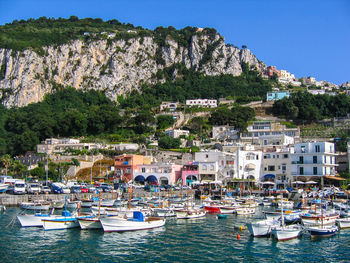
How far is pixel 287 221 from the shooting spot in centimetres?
3375

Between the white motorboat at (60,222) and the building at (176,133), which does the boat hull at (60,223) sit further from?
the building at (176,133)

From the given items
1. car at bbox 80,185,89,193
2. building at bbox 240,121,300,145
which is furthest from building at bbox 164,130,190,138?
car at bbox 80,185,89,193

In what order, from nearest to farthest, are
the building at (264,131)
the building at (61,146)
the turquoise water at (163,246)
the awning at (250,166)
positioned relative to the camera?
the turquoise water at (163,246) < the awning at (250,166) < the building at (61,146) < the building at (264,131)

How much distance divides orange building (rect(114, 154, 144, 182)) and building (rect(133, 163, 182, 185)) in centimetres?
87

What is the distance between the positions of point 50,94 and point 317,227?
10271 cm

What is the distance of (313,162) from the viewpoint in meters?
60.8

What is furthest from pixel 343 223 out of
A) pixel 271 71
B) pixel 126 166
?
pixel 271 71

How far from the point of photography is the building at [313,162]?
59.9 metres

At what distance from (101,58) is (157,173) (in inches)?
3039

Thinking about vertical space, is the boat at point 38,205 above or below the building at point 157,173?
below

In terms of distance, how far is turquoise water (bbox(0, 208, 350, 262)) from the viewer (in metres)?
23.9

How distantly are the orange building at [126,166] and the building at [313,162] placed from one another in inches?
1058

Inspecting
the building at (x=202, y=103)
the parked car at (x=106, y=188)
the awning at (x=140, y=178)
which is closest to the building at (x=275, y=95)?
the building at (x=202, y=103)

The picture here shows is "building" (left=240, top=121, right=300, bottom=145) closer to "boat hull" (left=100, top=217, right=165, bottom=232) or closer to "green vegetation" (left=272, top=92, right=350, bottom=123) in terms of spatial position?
"green vegetation" (left=272, top=92, right=350, bottom=123)
